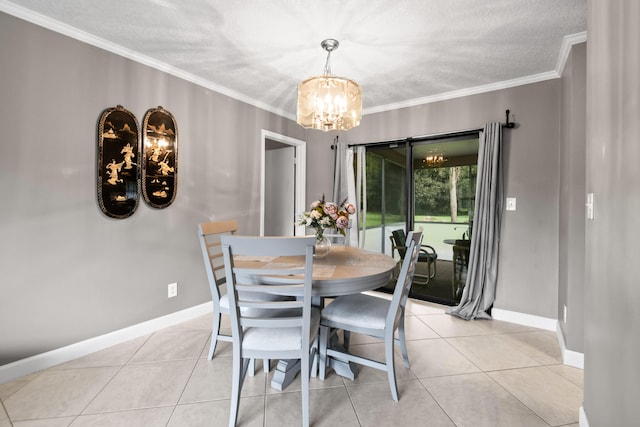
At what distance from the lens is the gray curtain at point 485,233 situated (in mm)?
3023

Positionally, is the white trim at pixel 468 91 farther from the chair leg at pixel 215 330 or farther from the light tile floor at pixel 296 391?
the chair leg at pixel 215 330

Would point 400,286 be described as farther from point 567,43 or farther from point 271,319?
point 567,43

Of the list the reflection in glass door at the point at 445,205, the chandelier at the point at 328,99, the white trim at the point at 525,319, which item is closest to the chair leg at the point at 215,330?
the chandelier at the point at 328,99

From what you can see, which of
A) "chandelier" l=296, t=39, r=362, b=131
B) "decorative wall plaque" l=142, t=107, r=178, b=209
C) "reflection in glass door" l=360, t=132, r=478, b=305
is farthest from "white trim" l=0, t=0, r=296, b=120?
"reflection in glass door" l=360, t=132, r=478, b=305

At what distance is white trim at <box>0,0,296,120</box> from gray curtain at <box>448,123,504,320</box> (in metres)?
2.72

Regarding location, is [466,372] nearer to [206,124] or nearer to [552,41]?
[552,41]

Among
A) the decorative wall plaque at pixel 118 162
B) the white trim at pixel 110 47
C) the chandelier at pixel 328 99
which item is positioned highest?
the white trim at pixel 110 47

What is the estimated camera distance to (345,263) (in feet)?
6.64

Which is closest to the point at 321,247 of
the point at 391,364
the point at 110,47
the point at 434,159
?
the point at 391,364

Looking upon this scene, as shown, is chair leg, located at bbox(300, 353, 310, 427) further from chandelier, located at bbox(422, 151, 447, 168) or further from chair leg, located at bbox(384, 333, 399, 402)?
chandelier, located at bbox(422, 151, 447, 168)

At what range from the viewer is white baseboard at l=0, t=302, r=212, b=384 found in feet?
6.41

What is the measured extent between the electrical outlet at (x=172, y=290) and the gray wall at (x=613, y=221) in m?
3.09

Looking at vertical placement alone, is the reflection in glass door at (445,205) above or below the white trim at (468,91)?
below

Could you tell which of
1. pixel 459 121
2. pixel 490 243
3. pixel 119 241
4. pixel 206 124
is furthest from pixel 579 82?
pixel 119 241
